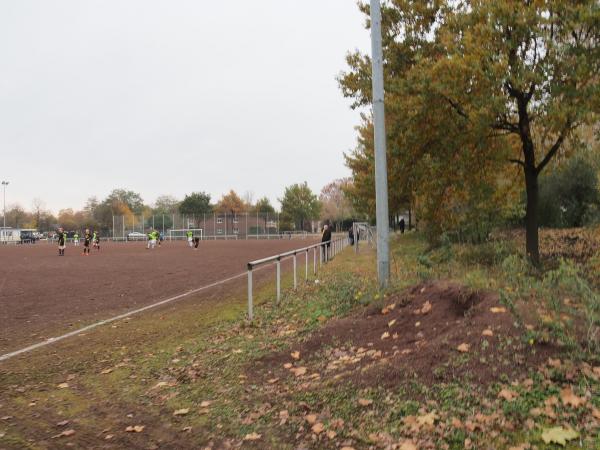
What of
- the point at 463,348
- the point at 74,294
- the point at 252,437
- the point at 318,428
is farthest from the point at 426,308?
the point at 74,294

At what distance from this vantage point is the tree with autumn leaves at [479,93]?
381 inches

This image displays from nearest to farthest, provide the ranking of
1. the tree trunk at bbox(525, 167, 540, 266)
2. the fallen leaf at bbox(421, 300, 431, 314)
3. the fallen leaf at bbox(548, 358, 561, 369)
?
the fallen leaf at bbox(548, 358, 561, 369) → the fallen leaf at bbox(421, 300, 431, 314) → the tree trunk at bbox(525, 167, 540, 266)

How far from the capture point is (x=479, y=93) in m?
10.1

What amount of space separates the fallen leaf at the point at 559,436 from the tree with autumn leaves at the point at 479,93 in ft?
25.7

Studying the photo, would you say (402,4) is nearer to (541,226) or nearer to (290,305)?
(290,305)

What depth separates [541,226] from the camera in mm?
22531

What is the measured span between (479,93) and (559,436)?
8.38m

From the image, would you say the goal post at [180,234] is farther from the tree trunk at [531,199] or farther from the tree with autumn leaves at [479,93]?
the tree trunk at [531,199]

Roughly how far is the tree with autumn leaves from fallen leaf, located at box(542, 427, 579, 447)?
783 centimetres

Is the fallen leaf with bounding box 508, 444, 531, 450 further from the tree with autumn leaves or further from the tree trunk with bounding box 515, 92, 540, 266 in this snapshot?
the tree trunk with bounding box 515, 92, 540, 266

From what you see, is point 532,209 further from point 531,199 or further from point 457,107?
point 457,107

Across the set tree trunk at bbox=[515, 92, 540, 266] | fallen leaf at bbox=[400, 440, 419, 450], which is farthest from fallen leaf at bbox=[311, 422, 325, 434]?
tree trunk at bbox=[515, 92, 540, 266]

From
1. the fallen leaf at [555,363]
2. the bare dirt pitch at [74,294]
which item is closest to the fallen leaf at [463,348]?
the fallen leaf at [555,363]

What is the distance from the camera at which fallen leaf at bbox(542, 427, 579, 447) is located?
304cm
